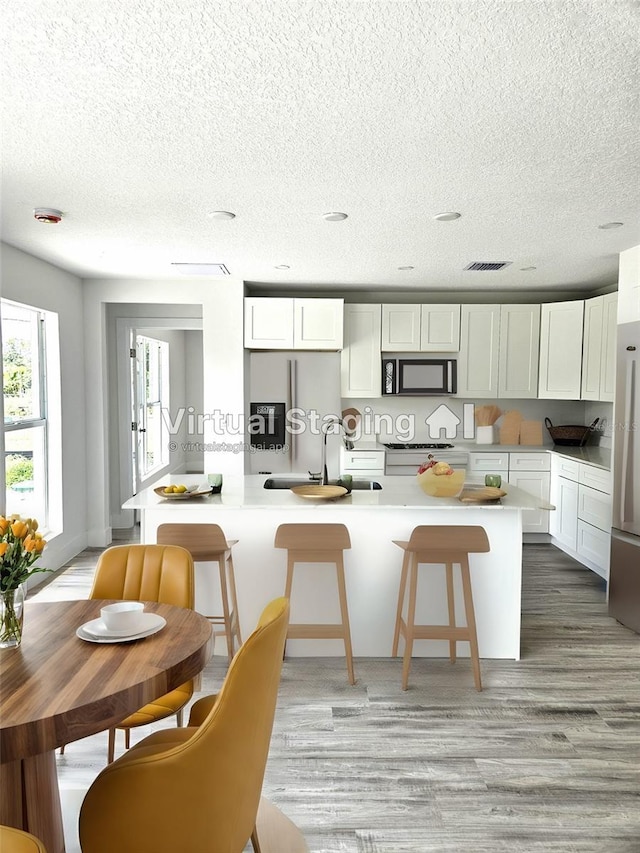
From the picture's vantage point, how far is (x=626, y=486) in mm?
4000

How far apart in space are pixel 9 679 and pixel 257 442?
166 inches

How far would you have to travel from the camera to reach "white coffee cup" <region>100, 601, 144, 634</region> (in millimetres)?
1877

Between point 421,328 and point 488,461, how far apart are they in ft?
4.71

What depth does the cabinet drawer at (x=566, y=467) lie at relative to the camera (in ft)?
17.5

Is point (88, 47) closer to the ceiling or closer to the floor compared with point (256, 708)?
closer to the ceiling

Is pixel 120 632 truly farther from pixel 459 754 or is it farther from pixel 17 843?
pixel 459 754

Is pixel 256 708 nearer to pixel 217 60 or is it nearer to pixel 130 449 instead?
pixel 217 60

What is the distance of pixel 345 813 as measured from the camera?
2176mm

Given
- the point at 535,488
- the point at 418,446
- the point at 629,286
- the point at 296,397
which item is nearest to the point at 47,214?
the point at 296,397

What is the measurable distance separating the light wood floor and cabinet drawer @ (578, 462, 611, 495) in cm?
140

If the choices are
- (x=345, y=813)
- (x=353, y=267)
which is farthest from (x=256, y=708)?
(x=353, y=267)

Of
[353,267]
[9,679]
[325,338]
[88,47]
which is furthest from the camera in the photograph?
[325,338]

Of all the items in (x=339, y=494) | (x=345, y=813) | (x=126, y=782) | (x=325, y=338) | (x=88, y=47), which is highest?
(x=88, y=47)

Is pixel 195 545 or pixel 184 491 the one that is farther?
pixel 184 491
